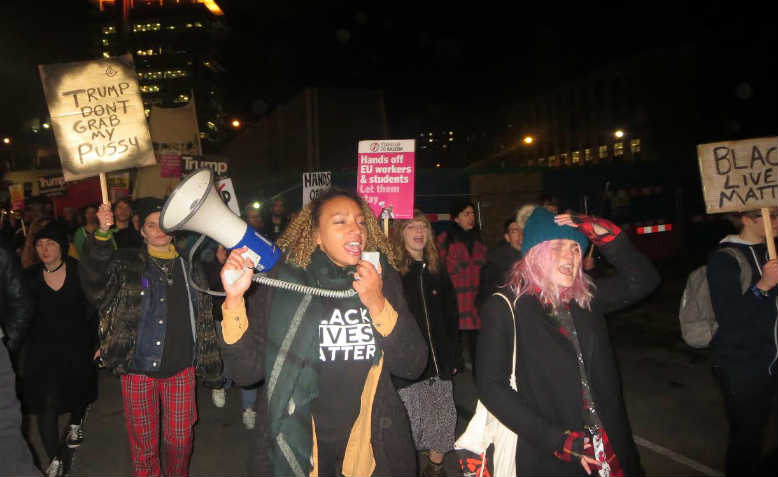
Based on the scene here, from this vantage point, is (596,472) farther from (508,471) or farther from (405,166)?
(405,166)

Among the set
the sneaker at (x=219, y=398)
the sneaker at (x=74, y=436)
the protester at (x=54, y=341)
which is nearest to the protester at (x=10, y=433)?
the protester at (x=54, y=341)

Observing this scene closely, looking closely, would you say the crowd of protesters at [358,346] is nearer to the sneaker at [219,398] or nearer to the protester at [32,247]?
the protester at [32,247]

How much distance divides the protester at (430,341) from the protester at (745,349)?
1.67 m

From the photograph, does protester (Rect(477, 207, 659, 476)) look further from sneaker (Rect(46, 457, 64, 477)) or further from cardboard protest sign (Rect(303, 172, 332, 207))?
cardboard protest sign (Rect(303, 172, 332, 207))

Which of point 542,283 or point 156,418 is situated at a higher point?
point 542,283

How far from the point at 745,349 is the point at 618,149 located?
3064 cm

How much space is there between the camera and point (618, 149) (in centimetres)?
3066

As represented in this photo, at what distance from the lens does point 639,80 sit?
95.1 ft

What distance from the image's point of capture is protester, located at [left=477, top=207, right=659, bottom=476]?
1974 millimetres

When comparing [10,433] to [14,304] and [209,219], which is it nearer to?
[209,219]

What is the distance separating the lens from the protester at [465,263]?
5500mm

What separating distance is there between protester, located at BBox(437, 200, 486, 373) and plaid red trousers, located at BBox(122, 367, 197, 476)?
2993 millimetres

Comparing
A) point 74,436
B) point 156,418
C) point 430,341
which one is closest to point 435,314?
point 430,341

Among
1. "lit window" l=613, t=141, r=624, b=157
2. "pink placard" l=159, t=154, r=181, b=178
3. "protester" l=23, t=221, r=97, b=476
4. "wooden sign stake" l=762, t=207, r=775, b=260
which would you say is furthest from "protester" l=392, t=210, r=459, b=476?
"lit window" l=613, t=141, r=624, b=157
